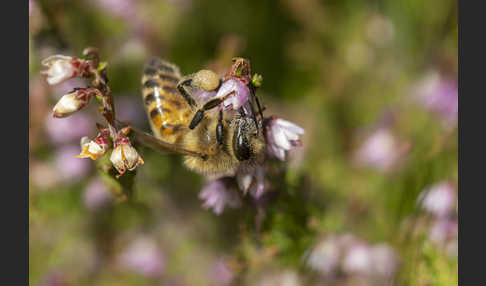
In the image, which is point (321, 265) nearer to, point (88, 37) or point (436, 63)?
point (436, 63)

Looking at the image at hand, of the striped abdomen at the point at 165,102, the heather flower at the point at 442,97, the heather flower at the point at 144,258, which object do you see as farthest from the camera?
the heather flower at the point at 144,258

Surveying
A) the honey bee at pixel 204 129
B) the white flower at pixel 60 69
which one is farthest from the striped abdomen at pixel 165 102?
the white flower at pixel 60 69

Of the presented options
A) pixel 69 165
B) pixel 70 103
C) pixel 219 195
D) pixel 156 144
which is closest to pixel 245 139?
pixel 156 144

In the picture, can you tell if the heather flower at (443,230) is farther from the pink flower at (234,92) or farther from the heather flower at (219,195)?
the pink flower at (234,92)

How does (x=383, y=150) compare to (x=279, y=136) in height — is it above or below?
above

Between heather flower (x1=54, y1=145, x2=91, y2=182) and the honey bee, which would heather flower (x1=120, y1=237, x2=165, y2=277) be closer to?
heather flower (x1=54, y1=145, x2=91, y2=182)

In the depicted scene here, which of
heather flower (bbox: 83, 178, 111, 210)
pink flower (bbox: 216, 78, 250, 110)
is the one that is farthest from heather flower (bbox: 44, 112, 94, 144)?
pink flower (bbox: 216, 78, 250, 110)

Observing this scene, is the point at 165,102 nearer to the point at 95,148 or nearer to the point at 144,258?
the point at 95,148
